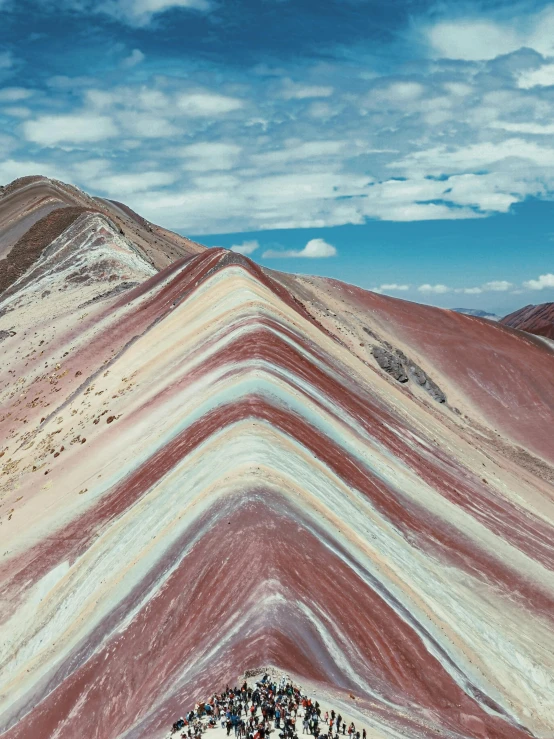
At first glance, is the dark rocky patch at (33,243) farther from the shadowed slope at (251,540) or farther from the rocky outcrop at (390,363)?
the rocky outcrop at (390,363)

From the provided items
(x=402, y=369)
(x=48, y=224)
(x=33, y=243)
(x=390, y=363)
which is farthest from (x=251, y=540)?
(x=48, y=224)

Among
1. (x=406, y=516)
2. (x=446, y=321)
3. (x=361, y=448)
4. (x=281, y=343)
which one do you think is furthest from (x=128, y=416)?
(x=446, y=321)

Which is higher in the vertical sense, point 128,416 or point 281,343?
point 281,343

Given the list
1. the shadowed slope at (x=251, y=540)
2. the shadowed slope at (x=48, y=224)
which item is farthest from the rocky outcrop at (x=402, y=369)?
the shadowed slope at (x=48, y=224)

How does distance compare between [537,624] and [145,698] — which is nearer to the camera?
[145,698]

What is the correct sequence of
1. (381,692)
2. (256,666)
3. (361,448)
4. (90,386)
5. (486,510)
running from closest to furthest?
(256,666) < (381,692) < (361,448) < (486,510) < (90,386)

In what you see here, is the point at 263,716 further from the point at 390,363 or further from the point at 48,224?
the point at 48,224

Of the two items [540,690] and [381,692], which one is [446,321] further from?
[381,692]
